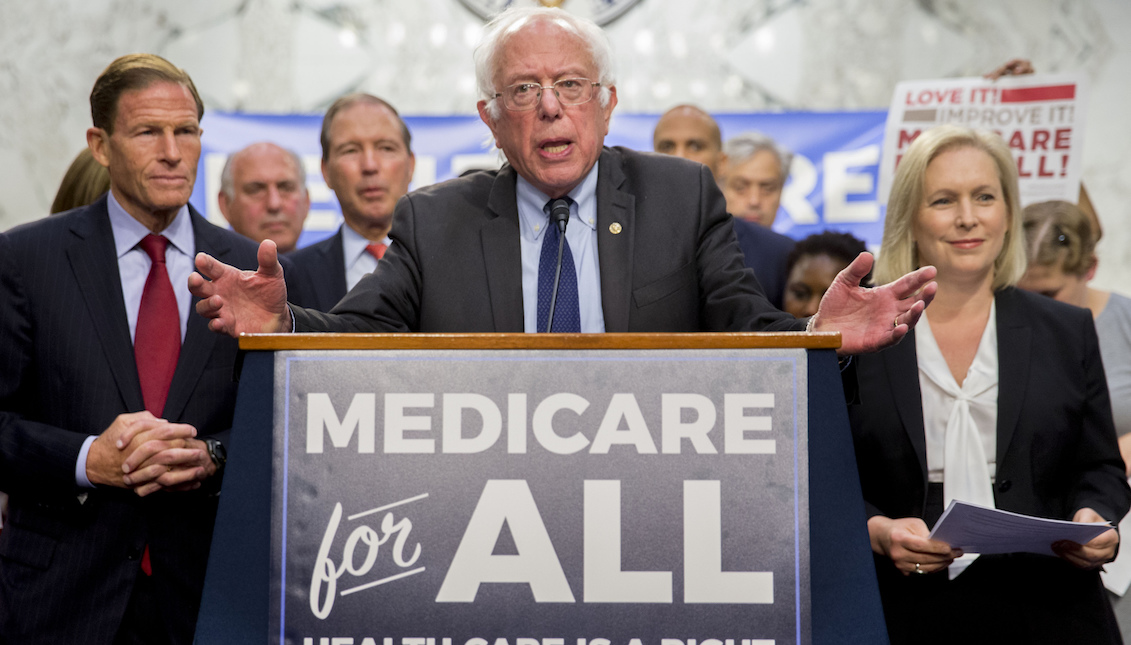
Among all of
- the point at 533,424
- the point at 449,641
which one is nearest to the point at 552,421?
the point at 533,424

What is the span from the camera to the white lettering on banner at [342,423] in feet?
4.49

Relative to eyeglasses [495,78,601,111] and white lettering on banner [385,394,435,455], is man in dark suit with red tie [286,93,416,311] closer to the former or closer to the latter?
eyeglasses [495,78,601,111]

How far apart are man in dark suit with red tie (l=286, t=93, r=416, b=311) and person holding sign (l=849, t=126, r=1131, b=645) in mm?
1528

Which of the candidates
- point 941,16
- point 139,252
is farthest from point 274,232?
point 941,16

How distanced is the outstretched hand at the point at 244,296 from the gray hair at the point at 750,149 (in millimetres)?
3021

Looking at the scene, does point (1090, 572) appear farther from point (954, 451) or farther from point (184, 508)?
point (184, 508)

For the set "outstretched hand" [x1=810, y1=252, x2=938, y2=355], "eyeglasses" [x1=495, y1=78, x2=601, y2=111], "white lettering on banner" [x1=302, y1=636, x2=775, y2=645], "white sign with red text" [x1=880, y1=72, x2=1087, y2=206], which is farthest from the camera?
"white sign with red text" [x1=880, y1=72, x2=1087, y2=206]

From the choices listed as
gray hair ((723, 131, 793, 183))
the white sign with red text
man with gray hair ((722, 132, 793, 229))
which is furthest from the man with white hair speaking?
gray hair ((723, 131, 793, 183))

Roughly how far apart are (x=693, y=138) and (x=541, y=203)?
2.14 meters

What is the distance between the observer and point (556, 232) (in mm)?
1937

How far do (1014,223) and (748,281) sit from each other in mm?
948

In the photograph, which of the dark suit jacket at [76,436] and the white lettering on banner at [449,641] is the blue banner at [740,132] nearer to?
the dark suit jacket at [76,436]

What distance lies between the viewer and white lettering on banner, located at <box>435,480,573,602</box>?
A: 1.35 m

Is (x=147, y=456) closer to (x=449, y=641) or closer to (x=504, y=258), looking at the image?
(x=504, y=258)
